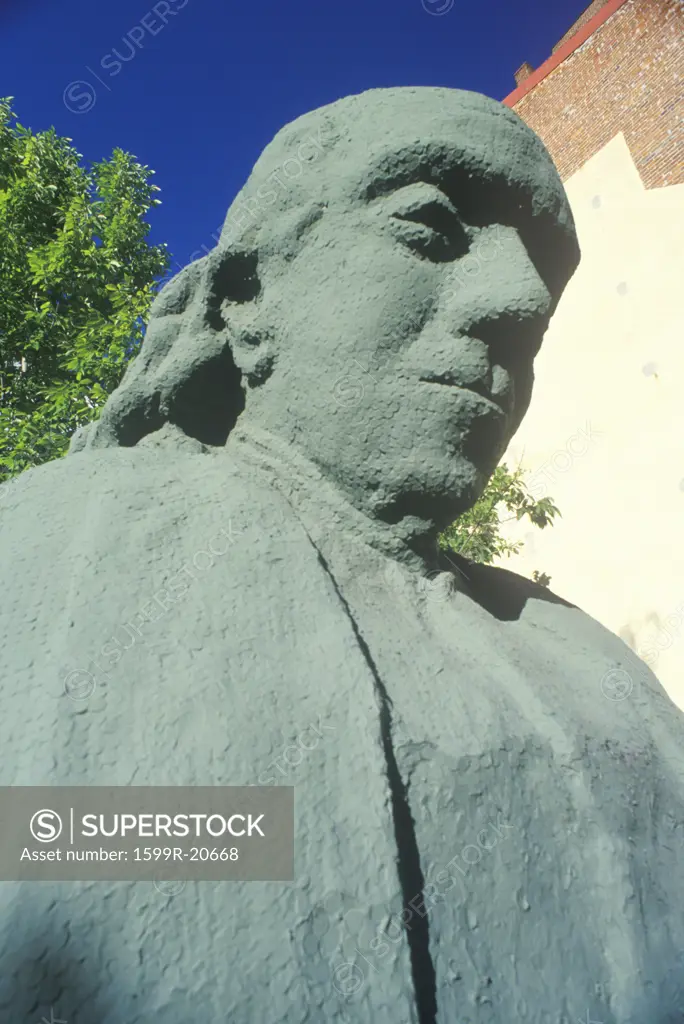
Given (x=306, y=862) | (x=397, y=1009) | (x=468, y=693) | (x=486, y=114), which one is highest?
(x=486, y=114)

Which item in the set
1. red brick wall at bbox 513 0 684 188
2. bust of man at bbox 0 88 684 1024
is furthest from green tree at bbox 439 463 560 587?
red brick wall at bbox 513 0 684 188

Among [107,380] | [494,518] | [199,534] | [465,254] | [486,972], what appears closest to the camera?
[486,972]

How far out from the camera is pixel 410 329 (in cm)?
179

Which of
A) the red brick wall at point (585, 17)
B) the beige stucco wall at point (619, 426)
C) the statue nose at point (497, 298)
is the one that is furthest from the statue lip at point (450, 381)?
the red brick wall at point (585, 17)

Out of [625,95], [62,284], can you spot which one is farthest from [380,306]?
[625,95]

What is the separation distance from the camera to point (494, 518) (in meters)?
6.57

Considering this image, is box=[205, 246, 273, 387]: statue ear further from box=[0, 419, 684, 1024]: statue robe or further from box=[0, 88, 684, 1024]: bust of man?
box=[0, 419, 684, 1024]: statue robe

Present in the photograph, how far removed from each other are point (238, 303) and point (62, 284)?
5410 mm

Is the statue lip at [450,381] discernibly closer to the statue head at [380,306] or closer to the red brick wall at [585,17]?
the statue head at [380,306]

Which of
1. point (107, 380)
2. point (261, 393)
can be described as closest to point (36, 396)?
A: point (107, 380)

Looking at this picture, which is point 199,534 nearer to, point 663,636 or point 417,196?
point 417,196

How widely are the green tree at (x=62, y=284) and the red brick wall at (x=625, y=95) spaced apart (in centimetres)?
599

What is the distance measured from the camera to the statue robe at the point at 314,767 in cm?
100

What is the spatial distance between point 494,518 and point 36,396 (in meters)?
4.21
